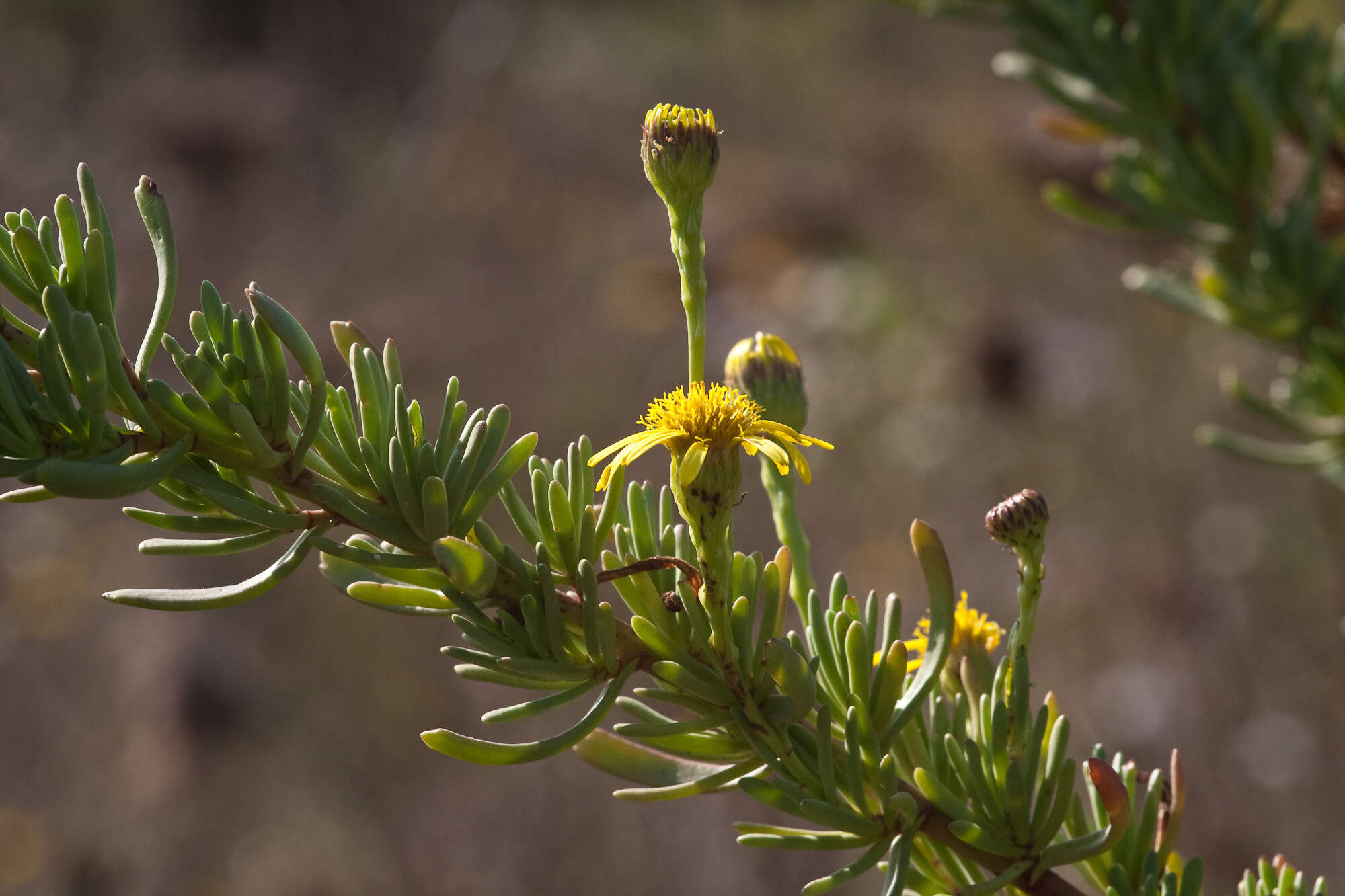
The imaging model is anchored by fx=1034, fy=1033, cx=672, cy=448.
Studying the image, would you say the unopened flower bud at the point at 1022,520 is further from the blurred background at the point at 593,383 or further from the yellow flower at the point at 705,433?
the blurred background at the point at 593,383

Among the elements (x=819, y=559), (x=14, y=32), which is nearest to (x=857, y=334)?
(x=819, y=559)

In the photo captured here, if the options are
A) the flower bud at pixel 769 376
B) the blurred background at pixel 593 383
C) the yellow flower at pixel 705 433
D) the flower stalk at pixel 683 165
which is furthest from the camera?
the blurred background at pixel 593 383

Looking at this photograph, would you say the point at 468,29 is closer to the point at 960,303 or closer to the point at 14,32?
the point at 14,32

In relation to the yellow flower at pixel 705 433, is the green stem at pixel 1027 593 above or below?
below

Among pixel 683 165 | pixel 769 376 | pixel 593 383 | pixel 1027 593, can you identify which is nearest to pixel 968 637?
pixel 1027 593

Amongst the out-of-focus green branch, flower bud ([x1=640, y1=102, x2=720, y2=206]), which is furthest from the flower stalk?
the out-of-focus green branch

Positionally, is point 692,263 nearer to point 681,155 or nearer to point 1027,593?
point 681,155

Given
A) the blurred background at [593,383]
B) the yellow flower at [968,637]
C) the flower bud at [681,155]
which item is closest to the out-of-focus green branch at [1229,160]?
the yellow flower at [968,637]
